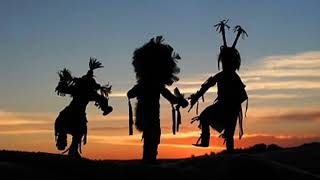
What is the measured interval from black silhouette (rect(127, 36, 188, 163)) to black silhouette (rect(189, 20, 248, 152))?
1.29 meters

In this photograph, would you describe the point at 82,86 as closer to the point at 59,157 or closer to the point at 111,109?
the point at 111,109

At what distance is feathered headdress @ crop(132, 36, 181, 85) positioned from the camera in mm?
21734

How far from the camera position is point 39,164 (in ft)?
46.2

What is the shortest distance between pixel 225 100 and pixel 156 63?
2860mm

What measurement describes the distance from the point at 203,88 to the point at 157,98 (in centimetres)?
207

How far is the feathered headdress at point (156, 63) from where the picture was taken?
71.3ft

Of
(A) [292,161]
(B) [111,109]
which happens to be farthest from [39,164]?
(A) [292,161]

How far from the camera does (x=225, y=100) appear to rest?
22.7 m

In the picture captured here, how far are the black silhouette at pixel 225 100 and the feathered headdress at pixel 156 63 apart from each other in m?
1.52

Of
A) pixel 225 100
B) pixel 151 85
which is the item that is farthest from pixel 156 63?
pixel 225 100

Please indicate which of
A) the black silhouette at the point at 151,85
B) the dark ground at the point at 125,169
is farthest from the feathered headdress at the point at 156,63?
the dark ground at the point at 125,169

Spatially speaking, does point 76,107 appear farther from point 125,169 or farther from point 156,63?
point 125,169

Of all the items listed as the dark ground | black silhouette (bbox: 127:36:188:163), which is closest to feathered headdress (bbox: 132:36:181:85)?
black silhouette (bbox: 127:36:188:163)

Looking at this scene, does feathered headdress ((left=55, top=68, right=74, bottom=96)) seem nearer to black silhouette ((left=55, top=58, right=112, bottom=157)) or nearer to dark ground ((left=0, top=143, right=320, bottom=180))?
black silhouette ((left=55, top=58, right=112, bottom=157))
